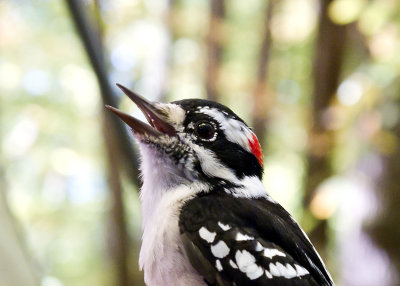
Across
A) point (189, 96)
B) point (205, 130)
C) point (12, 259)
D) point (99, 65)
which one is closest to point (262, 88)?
point (189, 96)

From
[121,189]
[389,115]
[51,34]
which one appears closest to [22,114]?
[51,34]

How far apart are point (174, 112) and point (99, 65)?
1.27ft

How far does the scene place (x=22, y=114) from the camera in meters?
7.21

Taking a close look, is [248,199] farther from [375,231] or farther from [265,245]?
[375,231]

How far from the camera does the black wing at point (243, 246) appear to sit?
190 cm

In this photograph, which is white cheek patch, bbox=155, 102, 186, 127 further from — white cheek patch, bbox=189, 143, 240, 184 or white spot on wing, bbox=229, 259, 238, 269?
white spot on wing, bbox=229, 259, 238, 269

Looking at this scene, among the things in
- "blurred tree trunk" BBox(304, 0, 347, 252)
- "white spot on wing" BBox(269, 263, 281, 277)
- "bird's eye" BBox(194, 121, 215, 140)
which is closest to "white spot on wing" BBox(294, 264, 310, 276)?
"white spot on wing" BBox(269, 263, 281, 277)

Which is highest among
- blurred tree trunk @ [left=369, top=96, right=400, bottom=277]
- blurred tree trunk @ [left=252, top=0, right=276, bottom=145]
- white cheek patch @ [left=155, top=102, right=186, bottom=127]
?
blurred tree trunk @ [left=252, top=0, right=276, bottom=145]

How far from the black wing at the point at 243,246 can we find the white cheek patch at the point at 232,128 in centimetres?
27

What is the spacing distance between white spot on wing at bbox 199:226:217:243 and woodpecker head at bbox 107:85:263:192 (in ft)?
0.90

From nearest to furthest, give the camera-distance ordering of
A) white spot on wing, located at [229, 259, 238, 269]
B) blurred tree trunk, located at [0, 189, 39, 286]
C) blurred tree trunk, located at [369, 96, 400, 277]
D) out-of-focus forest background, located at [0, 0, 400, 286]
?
blurred tree trunk, located at [0, 189, 39, 286], white spot on wing, located at [229, 259, 238, 269], out-of-focus forest background, located at [0, 0, 400, 286], blurred tree trunk, located at [369, 96, 400, 277]

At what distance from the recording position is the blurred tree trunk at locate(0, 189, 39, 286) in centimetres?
175

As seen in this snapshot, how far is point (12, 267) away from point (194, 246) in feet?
2.25

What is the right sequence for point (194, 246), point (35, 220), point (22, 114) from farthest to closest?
point (35, 220) → point (22, 114) → point (194, 246)
